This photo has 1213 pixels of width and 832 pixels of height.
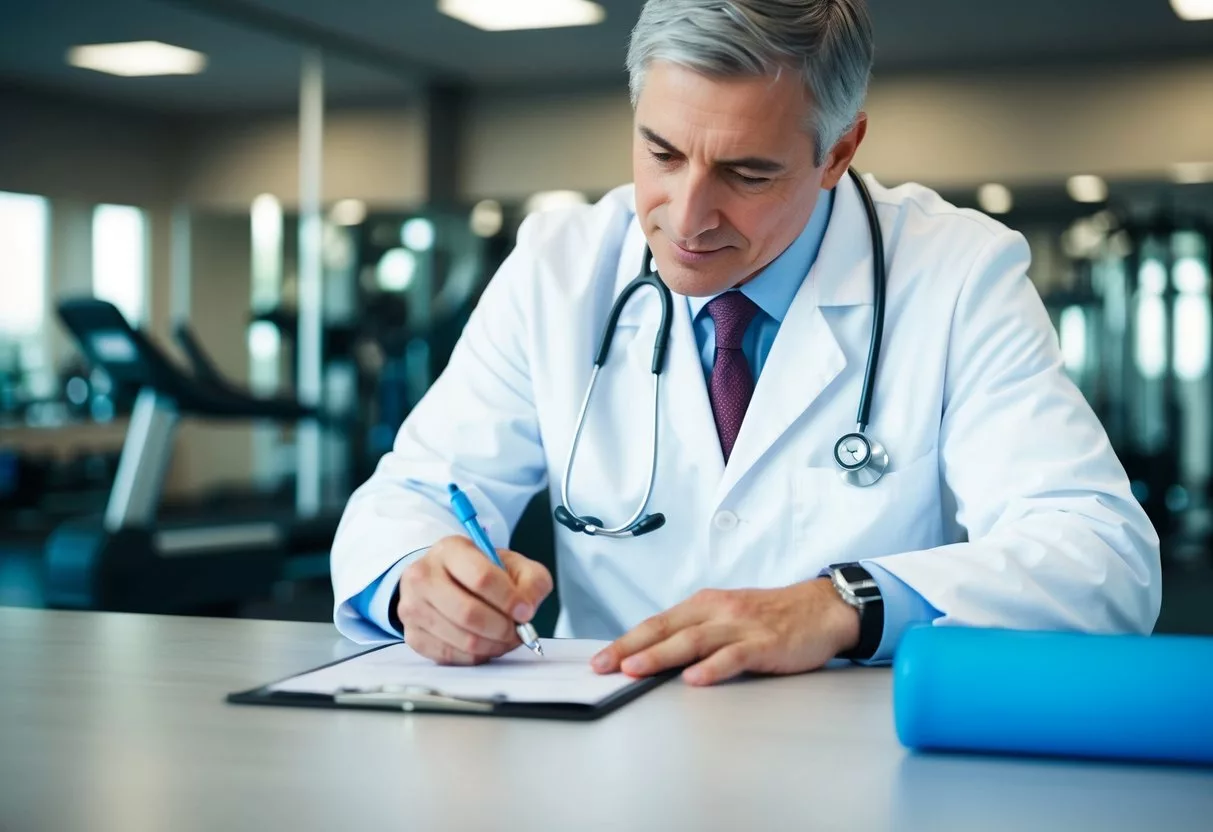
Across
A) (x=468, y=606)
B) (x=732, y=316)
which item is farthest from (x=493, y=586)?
(x=732, y=316)

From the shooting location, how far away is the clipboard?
854 millimetres

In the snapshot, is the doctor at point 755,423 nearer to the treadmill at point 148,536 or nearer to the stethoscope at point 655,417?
the stethoscope at point 655,417

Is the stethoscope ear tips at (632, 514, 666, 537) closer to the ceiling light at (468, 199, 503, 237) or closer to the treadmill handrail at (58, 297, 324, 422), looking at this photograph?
the treadmill handrail at (58, 297, 324, 422)

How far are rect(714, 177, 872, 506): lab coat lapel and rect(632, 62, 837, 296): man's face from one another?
0.11 metres

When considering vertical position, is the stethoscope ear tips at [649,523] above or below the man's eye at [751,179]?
below

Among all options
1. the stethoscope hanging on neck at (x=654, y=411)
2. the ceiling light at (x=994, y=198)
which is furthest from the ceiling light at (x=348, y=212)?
the stethoscope hanging on neck at (x=654, y=411)

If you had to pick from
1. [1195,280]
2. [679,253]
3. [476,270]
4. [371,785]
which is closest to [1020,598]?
[679,253]

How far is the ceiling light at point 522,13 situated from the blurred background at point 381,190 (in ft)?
0.09

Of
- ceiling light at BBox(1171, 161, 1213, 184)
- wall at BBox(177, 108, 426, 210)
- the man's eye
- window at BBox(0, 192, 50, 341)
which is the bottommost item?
the man's eye

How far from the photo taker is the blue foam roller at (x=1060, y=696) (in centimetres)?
73

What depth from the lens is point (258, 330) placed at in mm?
8297

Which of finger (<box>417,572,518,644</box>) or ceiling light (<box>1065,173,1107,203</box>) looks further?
ceiling light (<box>1065,173,1107,203</box>)

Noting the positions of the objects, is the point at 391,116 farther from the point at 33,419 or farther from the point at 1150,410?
the point at 1150,410

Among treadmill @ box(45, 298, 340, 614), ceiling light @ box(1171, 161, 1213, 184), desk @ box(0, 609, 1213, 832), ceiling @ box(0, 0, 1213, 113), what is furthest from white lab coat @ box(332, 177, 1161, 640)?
ceiling light @ box(1171, 161, 1213, 184)
